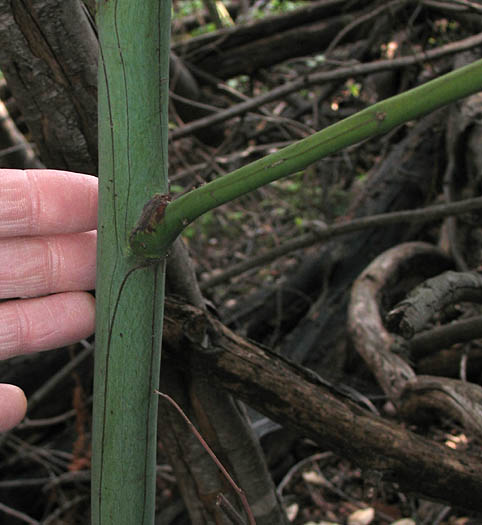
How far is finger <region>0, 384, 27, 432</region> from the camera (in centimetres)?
106

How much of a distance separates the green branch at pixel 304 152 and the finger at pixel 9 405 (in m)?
0.43

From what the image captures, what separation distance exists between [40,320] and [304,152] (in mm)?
→ 607

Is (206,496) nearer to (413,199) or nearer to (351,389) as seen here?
(351,389)

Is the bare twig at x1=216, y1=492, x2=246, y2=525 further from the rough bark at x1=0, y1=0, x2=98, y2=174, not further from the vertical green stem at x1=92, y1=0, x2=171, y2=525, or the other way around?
the rough bark at x1=0, y1=0, x2=98, y2=174

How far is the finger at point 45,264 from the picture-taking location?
1.02m

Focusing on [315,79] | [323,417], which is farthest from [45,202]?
[315,79]

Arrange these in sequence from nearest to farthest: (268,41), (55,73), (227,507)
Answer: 1. (227,507)
2. (55,73)
3. (268,41)

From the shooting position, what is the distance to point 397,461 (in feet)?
4.10

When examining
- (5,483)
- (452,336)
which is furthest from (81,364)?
(452,336)

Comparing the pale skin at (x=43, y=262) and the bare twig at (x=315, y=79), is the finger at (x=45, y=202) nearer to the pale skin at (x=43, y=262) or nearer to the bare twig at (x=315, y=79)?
the pale skin at (x=43, y=262)

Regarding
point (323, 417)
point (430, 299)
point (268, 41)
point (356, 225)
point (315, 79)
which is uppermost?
point (268, 41)

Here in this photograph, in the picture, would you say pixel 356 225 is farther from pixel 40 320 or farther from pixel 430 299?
pixel 40 320

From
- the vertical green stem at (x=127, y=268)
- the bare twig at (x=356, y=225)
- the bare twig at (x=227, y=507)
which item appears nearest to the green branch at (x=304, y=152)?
the vertical green stem at (x=127, y=268)

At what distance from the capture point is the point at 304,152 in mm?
674
